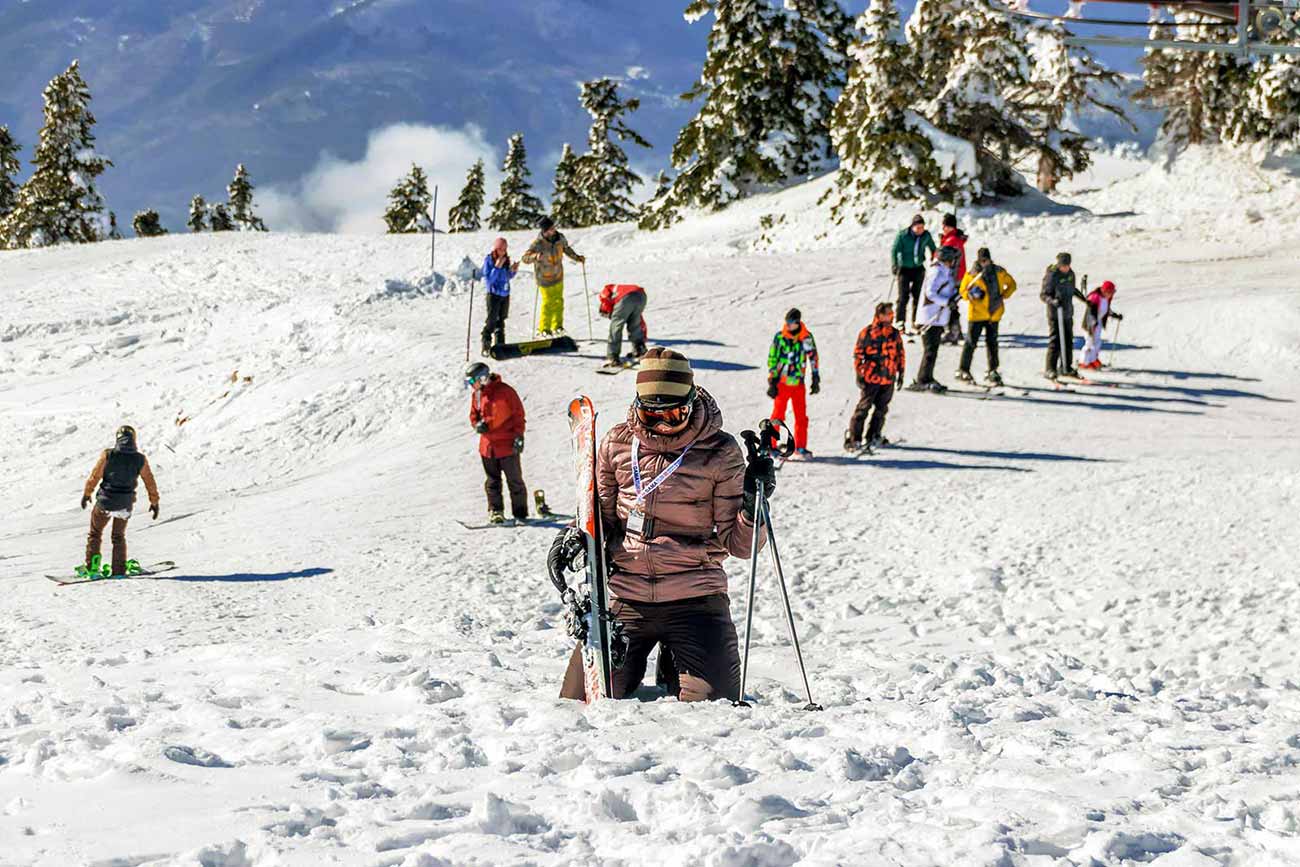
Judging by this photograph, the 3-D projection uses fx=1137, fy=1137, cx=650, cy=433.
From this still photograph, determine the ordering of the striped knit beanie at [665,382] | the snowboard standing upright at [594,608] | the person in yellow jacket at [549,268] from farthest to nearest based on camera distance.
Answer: the person in yellow jacket at [549,268], the snowboard standing upright at [594,608], the striped knit beanie at [665,382]

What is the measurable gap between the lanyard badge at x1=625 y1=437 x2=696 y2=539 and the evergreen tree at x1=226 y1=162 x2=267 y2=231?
7155 cm

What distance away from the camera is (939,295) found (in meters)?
16.3

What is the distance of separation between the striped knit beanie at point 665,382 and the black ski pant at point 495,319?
45.0 feet

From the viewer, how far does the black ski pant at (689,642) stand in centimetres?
561

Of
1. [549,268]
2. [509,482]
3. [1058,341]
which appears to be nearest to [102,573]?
[509,482]

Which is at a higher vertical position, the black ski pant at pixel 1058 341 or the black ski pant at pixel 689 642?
the black ski pant at pixel 1058 341

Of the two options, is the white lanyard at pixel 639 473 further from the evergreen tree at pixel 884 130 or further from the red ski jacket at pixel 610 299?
the evergreen tree at pixel 884 130

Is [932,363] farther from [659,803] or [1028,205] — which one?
[1028,205]

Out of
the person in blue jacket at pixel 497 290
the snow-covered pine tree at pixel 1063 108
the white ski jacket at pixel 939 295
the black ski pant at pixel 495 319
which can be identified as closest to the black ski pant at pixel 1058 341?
the white ski jacket at pixel 939 295

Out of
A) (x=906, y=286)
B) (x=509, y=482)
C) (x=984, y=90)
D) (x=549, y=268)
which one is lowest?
(x=509, y=482)

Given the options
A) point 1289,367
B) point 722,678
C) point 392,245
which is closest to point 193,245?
point 392,245

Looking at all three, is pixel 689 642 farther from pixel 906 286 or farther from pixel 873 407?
pixel 906 286

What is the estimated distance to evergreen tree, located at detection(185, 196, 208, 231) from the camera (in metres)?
74.2

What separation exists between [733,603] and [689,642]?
4.15 meters
